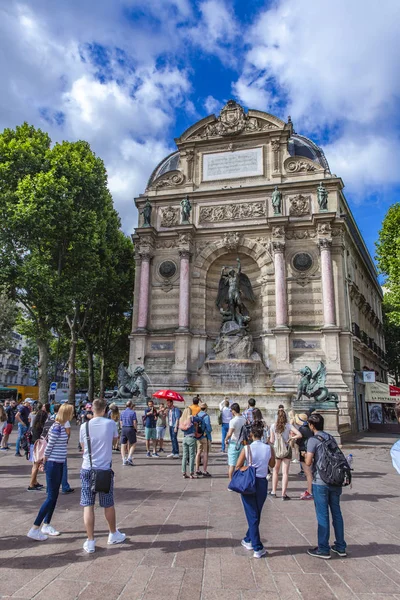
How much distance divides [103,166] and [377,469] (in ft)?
74.4

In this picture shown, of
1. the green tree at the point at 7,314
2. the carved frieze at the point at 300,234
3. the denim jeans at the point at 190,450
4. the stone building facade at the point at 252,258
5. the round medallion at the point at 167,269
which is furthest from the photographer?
the green tree at the point at 7,314

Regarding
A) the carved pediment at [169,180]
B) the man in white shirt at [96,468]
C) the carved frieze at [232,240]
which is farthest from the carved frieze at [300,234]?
the man in white shirt at [96,468]

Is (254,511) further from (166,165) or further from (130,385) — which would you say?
(166,165)

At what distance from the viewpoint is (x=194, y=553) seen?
5.04 metres

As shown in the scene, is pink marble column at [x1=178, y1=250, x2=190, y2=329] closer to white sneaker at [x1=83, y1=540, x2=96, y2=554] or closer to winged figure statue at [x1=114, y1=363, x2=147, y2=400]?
winged figure statue at [x1=114, y1=363, x2=147, y2=400]

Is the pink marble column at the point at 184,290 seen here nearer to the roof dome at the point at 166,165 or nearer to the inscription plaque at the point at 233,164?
the inscription plaque at the point at 233,164

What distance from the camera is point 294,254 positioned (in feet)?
79.1

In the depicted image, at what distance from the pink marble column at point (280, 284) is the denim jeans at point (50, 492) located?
18.1 meters

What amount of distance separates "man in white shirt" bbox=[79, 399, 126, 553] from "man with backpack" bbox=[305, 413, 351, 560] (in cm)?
247

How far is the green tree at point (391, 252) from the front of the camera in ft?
74.6

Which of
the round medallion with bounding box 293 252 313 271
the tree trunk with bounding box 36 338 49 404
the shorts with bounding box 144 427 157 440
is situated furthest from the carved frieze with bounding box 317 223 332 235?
the tree trunk with bounding box 36 338 49 404

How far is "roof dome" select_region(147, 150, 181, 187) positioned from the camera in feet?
94.8

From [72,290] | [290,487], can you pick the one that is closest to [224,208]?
[72,290]

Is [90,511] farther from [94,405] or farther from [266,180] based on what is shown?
[266,180]
